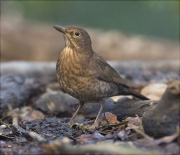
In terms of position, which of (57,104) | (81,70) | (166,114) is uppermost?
(81,70)

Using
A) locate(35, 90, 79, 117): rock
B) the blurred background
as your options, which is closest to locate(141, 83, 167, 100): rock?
locate(35, 90, 79, 117): rock

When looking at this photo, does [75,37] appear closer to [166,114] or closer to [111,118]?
[111,118]

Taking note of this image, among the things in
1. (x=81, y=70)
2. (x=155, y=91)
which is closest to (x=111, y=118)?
(x=81, y=70)

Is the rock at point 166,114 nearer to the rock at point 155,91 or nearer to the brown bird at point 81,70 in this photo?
the brown bird at point 81,70

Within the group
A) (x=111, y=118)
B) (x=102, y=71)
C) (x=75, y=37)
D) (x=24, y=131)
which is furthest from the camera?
(x=102, y=71)

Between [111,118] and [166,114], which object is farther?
[111,118]

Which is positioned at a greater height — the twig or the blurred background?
the blurred background

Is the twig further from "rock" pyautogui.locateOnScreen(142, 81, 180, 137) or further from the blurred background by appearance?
the blurred background
